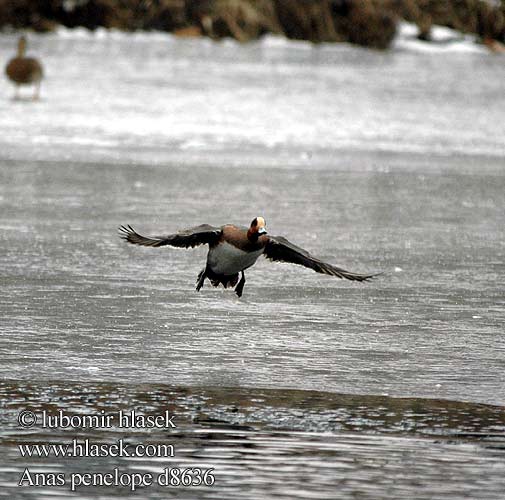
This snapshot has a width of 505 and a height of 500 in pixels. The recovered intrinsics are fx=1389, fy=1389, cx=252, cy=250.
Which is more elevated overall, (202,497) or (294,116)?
(202,497)

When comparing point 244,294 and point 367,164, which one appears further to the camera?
point 367,164

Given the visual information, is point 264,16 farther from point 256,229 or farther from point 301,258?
point 256,229

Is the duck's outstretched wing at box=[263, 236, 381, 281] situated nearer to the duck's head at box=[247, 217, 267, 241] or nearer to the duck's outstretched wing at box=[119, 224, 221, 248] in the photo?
the duck's head at box=[247, 217, 267, 241]

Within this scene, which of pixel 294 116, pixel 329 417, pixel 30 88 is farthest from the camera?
pixel 30 88

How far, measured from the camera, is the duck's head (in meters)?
6.52

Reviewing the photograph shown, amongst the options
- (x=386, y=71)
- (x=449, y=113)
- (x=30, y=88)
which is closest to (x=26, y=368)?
(x=449, y=113)

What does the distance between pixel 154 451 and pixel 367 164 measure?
11.4m

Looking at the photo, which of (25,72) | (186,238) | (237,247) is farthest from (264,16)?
(237,247)

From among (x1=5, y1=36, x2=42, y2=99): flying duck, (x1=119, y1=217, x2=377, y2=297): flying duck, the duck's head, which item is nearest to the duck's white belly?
(x1=119, y1=217, x2=377, y2=297): flying duck

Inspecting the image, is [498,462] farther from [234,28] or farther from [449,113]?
[234,28]

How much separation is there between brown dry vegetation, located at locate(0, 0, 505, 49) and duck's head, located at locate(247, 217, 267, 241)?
56.9 meters

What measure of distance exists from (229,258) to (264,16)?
6063cm

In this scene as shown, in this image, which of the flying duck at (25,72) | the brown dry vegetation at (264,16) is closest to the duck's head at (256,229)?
the flying duck at (25,72)

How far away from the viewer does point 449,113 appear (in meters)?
23.1
